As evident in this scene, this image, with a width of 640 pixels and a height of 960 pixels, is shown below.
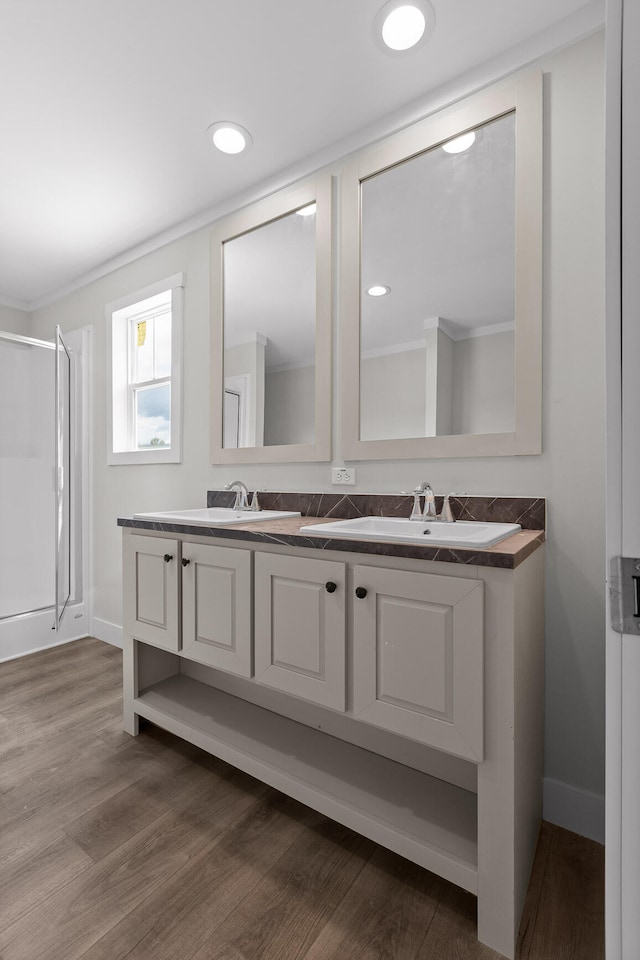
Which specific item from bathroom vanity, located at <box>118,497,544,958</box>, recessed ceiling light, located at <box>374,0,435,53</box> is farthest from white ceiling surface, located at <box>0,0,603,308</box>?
bathroom vanity, located at <box>118,497,544,958</box>

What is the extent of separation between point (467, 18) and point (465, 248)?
2.19 feet

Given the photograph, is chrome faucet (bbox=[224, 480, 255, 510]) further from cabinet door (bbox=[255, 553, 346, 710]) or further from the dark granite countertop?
cabinet door (bbox=[255, 553, 346, 710])

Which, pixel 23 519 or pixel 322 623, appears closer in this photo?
pixel 322 623

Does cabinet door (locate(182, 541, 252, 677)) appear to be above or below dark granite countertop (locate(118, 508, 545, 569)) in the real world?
below

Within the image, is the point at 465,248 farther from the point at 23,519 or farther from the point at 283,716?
the point at 23,519

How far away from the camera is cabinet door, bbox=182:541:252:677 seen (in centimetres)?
Result: 158

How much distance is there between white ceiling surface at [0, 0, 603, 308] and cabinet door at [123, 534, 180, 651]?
5.65 ft

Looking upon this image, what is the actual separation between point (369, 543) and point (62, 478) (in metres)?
2.53

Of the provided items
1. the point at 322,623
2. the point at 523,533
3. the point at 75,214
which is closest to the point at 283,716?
the point at 322,623

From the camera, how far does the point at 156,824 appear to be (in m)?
1.48

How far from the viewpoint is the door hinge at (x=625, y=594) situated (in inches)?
22.7

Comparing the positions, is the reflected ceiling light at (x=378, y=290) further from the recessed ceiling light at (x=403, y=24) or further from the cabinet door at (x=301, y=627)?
the cabinet door at (x=301, y=627)

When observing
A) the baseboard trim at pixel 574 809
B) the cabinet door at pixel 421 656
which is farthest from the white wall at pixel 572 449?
the cabinet door at pixel 421 656

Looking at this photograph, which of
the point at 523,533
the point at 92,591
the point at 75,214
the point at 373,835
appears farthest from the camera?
the point at 92,591
